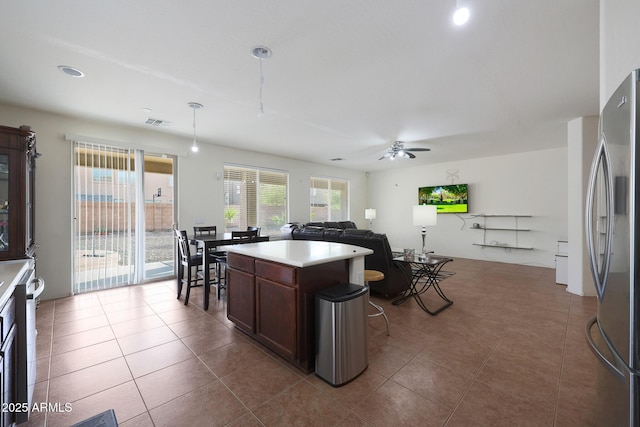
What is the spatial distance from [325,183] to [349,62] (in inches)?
219

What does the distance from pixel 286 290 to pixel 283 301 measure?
0.11 meters

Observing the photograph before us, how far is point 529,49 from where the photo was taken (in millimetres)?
2232

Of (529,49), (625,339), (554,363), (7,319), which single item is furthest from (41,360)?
(529,49)

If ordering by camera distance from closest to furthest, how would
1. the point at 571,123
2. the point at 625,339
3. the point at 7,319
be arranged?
the point at 625,339 < the point at 7,319 < the point at 571,123

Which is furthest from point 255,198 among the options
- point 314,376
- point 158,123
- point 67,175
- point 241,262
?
point 314,376

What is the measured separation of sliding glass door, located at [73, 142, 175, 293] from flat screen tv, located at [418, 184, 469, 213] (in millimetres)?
6153

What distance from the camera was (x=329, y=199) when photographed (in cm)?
809

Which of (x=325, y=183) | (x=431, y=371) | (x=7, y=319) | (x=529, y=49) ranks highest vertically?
(x=529, y=49)

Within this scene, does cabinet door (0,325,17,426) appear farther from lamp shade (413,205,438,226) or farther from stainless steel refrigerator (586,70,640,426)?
lamp shade (413,205,438,226)

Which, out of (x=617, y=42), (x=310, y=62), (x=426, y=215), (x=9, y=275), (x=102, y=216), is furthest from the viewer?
(x=102, y=216)

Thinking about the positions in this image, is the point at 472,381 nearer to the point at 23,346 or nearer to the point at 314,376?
the point at 314,376

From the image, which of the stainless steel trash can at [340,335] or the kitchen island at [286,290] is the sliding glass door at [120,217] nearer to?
the kitchen island at [286,290]

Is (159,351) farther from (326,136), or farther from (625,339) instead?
(326,136)

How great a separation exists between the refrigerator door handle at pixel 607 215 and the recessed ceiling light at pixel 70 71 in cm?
406
